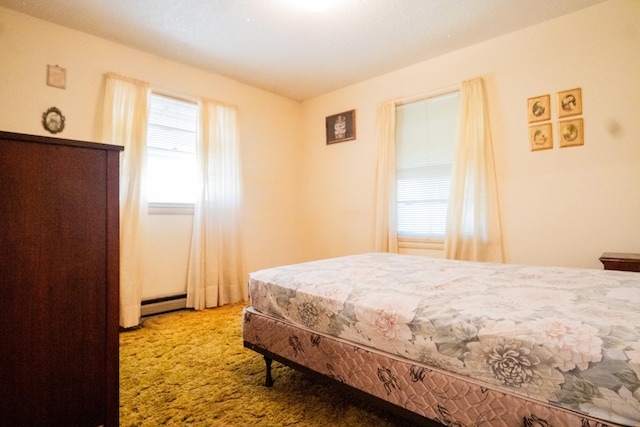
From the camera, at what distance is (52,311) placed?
3.07ft

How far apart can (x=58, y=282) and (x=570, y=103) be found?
353cm

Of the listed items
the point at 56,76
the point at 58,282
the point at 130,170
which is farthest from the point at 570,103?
the point at 56,76

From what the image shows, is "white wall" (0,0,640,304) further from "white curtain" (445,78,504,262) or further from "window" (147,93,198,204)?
"window" (147,93,198,204)

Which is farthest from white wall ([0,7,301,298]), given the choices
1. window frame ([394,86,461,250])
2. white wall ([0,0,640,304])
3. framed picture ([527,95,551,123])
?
framed picture ([527,95,551,123])

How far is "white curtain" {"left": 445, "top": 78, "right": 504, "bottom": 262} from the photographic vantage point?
292 cm

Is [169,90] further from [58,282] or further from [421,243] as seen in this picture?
[421,243]

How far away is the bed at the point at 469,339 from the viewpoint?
87cm

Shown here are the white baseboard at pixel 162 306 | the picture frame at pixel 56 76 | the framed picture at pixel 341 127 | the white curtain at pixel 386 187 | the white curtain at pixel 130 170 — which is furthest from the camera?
the framed picture at pixel 341 127

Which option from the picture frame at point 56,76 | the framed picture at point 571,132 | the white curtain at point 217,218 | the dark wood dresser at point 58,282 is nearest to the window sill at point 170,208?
the white curtain at point 217,218

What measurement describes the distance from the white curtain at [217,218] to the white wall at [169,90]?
6.7 inches

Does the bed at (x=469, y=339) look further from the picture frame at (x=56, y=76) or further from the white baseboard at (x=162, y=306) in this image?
the picture frame at (x=56, y=76)

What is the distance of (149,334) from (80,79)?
235 centimetres

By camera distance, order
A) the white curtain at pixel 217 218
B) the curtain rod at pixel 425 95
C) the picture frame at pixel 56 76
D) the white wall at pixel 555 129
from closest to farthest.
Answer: the white wall at pixel 555 129 → the picture frame at pixel 56 76 → the curtain rod at pixel 425 95 → the white curtain at pixel 217 218

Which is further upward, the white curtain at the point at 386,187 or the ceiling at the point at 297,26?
the ceiling at the point at 297,26
